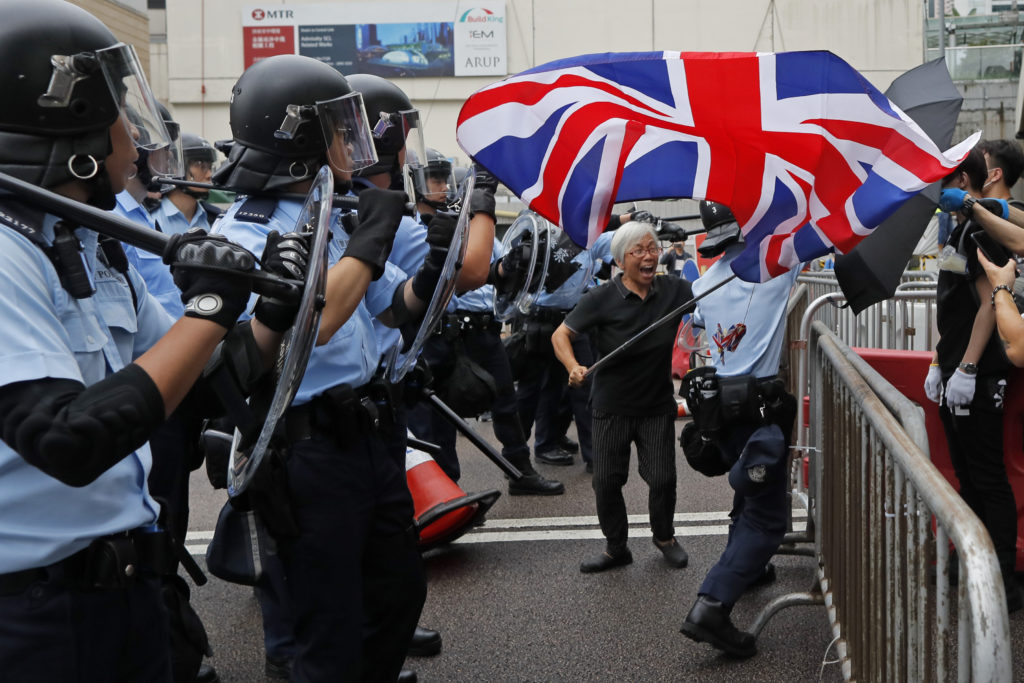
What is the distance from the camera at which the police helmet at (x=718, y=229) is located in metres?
4.55

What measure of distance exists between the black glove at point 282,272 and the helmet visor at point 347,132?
0.92 metres

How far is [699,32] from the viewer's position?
84.3 ft

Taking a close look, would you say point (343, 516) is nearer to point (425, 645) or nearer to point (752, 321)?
point (425, 645)

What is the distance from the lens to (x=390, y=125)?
3.66 meters

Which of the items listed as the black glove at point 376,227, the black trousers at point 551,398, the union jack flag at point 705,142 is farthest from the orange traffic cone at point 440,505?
the black glove at point 376,227

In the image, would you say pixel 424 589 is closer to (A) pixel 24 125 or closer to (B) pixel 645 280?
(A) pixel 24 125

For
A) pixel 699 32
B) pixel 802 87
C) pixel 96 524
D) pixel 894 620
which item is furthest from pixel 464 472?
pixel 699 32

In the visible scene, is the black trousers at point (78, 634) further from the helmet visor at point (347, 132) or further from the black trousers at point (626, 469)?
the black trousers at point (626, 469)

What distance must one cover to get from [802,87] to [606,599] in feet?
8.01

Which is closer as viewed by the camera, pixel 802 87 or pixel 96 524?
pixel 96 524

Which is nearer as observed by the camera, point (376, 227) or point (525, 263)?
point (376, 227)

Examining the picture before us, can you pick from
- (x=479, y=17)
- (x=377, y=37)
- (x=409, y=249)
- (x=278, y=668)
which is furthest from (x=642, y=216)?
(x=377, y=37)

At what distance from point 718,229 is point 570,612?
1833 millimetres

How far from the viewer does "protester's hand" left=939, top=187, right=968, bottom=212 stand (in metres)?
3.77
